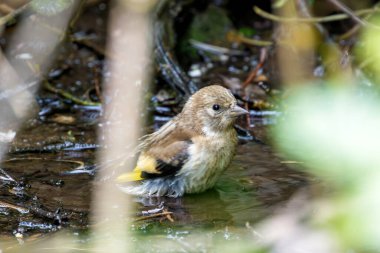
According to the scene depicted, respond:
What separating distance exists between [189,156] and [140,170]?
41 centimetres

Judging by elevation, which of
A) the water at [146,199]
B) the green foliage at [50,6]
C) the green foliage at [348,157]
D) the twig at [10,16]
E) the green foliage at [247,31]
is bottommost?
the water at [146,199]

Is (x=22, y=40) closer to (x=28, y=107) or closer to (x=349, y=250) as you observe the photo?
(x=28, y=107)

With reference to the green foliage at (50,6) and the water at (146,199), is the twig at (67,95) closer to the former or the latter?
the water at (146,199)

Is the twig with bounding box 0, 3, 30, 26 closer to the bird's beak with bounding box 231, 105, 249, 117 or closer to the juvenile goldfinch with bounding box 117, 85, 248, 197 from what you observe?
the juvenile goldfinch with bounding box 117, 85, 248, 197

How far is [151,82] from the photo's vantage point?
26.3ft

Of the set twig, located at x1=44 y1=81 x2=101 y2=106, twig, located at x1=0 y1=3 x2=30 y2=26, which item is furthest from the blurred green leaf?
twig, located at x1=44 y1=81 x2=101 y2=106

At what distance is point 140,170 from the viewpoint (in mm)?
5812

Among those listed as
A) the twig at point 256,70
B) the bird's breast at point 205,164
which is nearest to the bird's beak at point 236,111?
the bird's breast at point 205,164

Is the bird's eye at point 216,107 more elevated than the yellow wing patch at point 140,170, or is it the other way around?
the bird's eye at point 216,107

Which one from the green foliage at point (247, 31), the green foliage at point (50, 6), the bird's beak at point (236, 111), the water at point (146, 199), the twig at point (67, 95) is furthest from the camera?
the green foliage at point (247, 31)

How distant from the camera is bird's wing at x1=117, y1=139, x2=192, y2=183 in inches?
227

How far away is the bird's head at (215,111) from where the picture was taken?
601 cm

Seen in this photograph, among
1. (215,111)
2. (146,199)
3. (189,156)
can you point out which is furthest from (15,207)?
(215,111)

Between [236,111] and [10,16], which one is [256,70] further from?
[10,16]
